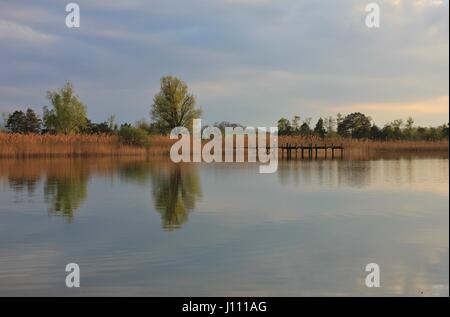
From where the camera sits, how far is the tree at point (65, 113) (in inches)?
2379

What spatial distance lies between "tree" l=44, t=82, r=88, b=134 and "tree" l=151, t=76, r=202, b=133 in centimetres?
892

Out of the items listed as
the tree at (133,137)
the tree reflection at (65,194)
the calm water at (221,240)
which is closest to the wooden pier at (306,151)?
the tree at (133,137)

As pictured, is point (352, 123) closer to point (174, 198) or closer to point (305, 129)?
point (305, 129)

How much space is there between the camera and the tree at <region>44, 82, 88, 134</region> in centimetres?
6044

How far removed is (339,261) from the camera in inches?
358

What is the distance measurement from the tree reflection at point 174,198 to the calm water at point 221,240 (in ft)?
0.16

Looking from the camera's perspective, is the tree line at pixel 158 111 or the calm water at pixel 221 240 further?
the tree line at pixel 158 111

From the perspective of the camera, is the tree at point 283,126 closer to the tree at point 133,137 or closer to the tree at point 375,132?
the tree at point 375,132

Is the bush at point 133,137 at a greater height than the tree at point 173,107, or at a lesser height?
lesser

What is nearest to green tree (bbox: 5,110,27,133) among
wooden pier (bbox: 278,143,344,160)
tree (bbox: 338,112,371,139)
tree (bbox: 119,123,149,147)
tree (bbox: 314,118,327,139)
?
tree (bbox: 119,123,149,147)

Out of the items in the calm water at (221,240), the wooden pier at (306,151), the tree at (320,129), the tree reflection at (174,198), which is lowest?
the calm water at (221,240)

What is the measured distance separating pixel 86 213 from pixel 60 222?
1448mm

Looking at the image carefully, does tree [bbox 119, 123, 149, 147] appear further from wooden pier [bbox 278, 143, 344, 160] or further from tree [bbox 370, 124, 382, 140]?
tree [bbox 370, 124, 382, 140]
